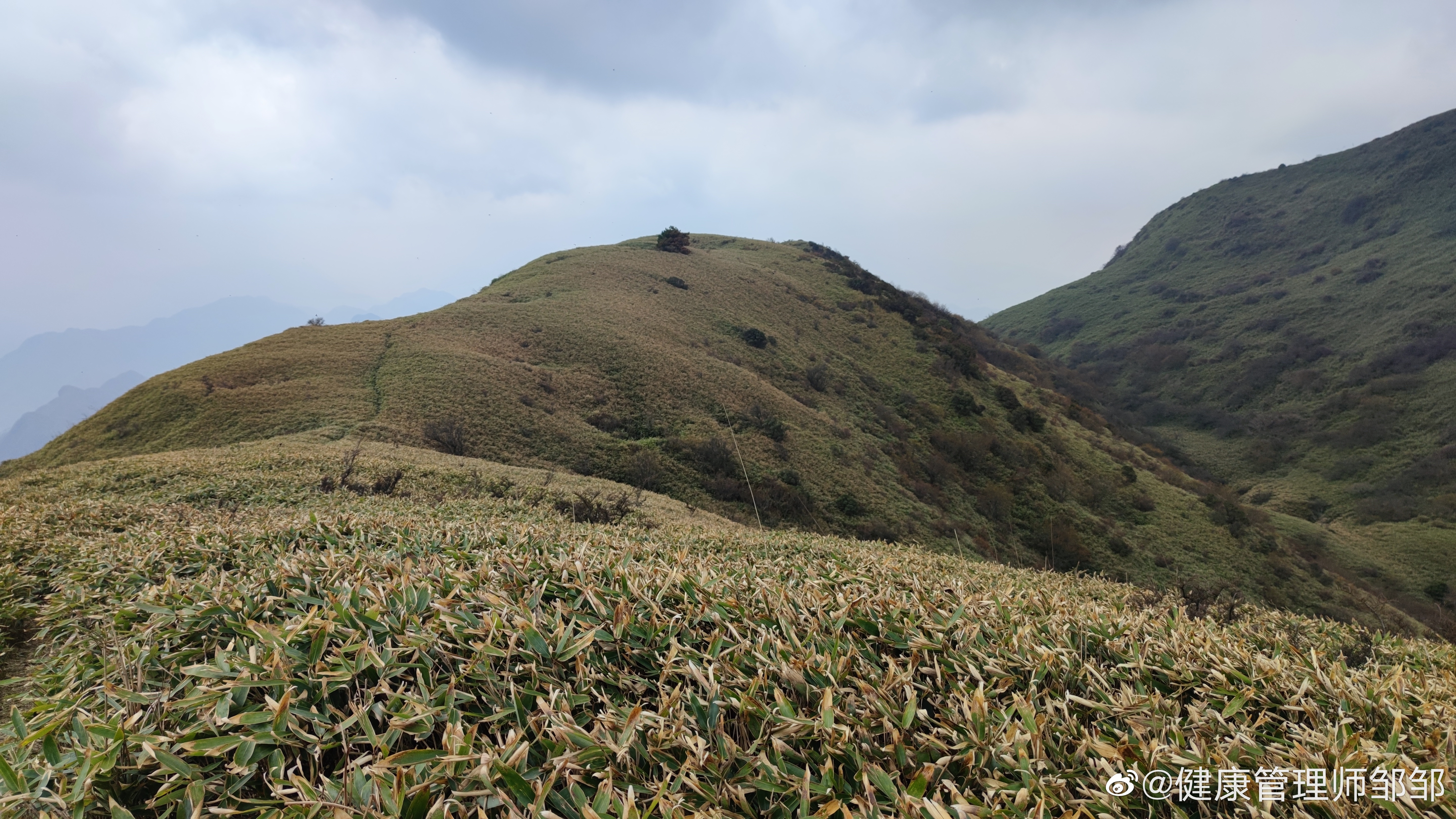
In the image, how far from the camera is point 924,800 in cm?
197

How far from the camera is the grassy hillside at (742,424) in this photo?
75.8 ft

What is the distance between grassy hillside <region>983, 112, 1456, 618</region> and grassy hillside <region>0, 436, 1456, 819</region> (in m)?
38.2

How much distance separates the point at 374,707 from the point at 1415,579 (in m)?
45.6

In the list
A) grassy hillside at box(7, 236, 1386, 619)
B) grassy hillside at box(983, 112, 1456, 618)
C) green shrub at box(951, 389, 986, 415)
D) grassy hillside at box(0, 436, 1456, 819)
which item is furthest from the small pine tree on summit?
grassy hillside at box(0, 436, 1456, 819)

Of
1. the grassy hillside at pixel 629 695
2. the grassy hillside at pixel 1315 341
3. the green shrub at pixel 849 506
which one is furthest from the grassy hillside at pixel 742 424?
the grassy hillside at pixel 629 695

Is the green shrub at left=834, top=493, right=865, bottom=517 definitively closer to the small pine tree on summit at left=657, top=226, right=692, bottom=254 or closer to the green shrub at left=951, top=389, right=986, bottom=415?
the green shrub at left=951, top=389, right=986, bottom=415

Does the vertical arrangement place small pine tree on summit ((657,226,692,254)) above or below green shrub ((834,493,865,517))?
above

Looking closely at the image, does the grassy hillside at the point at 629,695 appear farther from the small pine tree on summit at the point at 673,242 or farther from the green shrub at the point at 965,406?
the small pine tree on summit at the point at 673,242

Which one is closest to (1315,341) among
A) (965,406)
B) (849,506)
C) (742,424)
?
(965,406)

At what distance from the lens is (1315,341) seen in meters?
55.8

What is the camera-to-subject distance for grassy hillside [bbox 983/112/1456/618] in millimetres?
36594

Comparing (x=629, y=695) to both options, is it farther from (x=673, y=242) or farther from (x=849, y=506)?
(x=673, y=242)

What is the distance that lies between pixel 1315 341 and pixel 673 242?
63.1 m

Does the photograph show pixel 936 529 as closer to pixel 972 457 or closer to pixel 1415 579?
pixel 972 457
